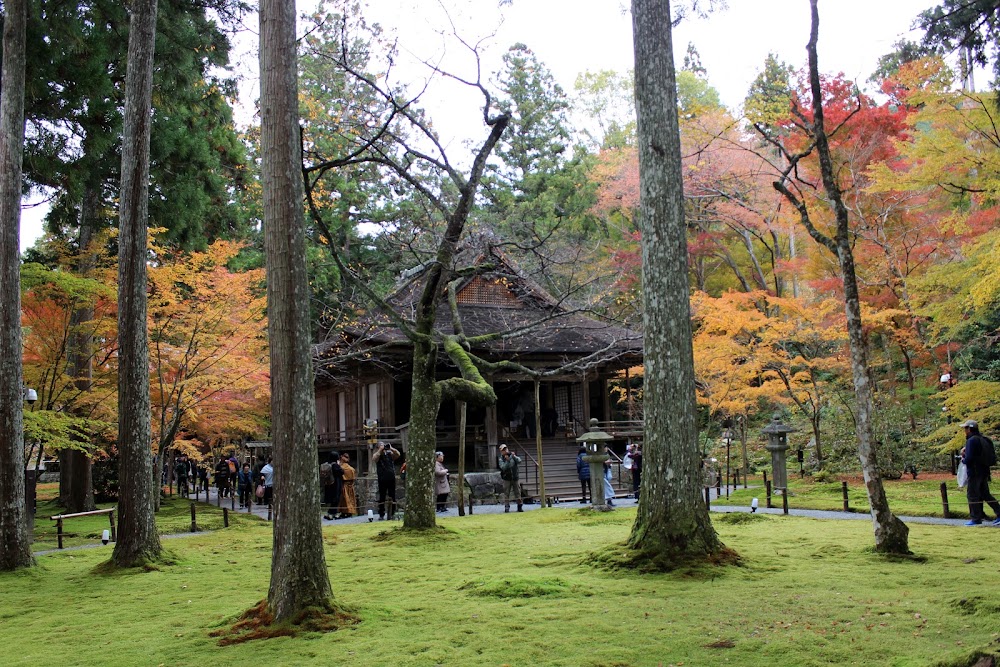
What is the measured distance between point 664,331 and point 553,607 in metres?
3.31

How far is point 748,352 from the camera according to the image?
2066 cm

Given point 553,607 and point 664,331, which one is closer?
point 553,607

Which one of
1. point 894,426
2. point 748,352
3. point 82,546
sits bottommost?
point 82,546

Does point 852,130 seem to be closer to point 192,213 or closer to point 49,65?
point 192,213

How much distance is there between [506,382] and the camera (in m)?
26.9

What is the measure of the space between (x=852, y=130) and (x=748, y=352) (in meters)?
7.66

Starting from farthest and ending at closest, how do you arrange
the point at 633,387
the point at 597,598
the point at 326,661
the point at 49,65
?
the point at 633,387
the point at 49,65
the point at 597,598
the point at 326,661

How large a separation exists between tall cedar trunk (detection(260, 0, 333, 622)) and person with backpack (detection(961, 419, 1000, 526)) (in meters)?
9.28

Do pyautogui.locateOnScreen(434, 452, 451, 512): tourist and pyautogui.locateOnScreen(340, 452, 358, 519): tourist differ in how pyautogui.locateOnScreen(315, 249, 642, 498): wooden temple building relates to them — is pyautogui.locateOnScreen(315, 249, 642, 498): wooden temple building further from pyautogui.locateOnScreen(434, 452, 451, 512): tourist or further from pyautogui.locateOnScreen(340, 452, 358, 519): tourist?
pyautogui.locateOnScreen(434, 452, 451, 512): tourist

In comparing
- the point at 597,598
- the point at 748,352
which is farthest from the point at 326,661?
the point at 748,352

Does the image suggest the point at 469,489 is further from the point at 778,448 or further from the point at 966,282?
the point at 966,282

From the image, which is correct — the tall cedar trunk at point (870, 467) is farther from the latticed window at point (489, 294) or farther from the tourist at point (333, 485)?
the latticed window at point (489, 294)

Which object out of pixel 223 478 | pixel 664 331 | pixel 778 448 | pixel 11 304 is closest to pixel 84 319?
pixel 11 304

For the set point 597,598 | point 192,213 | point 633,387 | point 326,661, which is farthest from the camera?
point 633,387
